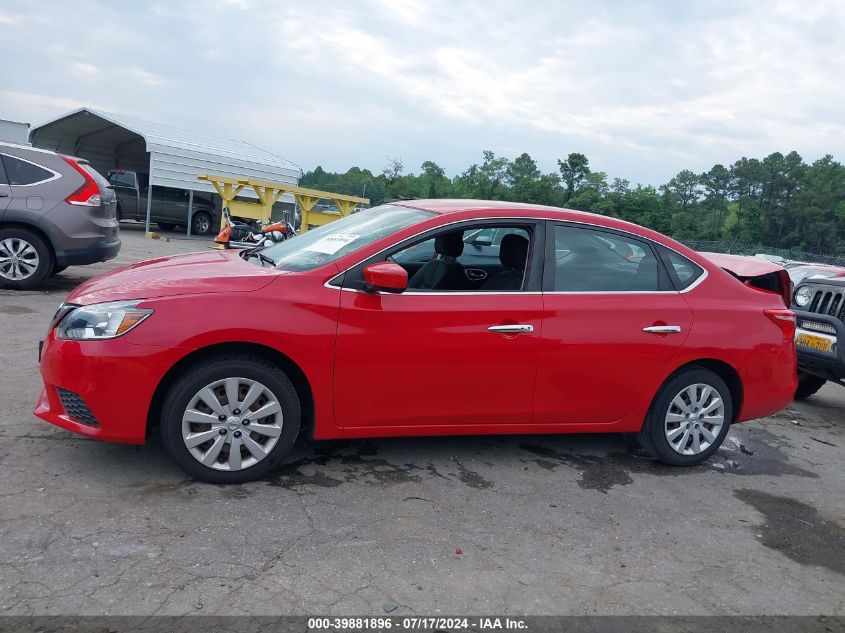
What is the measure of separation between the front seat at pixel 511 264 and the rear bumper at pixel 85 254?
616 centimetres

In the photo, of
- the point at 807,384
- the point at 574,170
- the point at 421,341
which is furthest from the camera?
the point at 574,170

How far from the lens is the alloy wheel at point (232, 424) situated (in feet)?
12.5

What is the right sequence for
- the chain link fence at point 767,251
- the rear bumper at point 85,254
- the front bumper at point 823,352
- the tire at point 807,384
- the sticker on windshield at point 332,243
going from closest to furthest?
the sticker on windshield at point 332,243 → the front bumper at point 823,352 → the tire at point 807,384 → the rear bumper at point 85,254 → the chain link fence at point 767,251

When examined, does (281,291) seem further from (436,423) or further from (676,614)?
(676,614)

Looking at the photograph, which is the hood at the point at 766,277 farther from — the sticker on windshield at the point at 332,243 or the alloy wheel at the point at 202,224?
the alloy wheel at the point at 202,224

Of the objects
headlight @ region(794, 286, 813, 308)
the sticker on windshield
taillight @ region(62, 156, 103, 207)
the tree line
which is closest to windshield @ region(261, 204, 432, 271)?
the sticker on windshield

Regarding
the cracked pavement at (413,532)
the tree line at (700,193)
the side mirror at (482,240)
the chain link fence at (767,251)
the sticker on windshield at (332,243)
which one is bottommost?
the cracked pavement at (413,532)

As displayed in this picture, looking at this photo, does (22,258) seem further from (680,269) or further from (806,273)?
Result: (806,273)

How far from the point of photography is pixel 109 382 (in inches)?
146

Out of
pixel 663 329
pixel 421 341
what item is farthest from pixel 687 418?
pixel 421 341

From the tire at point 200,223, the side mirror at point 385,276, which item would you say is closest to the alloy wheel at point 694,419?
the side mirror at point 385,276

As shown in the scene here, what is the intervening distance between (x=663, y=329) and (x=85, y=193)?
282 inches

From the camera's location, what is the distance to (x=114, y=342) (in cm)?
370

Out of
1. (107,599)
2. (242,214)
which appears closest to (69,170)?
(107,599)
